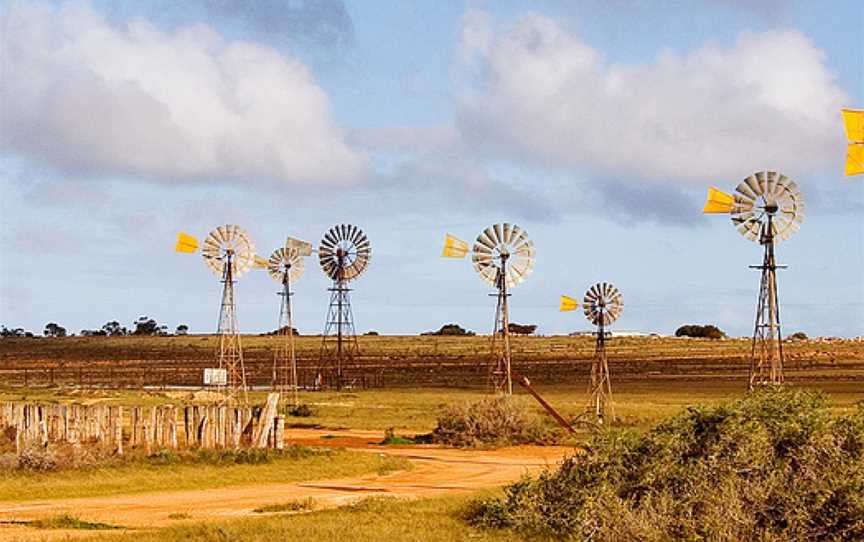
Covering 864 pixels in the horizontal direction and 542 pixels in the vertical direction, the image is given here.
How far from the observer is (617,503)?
18.7m

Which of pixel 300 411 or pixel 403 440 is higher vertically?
pixel 300 411

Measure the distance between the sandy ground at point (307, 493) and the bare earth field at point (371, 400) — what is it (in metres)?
0.04

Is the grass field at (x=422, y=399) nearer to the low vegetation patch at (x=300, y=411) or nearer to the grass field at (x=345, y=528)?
the low vegetation patch at (x=300, y=411)

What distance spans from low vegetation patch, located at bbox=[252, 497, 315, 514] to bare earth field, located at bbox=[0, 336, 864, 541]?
0.68 ft

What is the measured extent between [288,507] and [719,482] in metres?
8.77

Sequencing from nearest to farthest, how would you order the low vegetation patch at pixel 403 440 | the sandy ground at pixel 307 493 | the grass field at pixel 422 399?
the sandy ground at pixel 307 493 → the low vegetation patch at pixel 403 440 → the grass field at pixel 422 399

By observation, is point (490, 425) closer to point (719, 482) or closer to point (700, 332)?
point (719, 482)

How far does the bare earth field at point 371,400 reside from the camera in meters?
22.0

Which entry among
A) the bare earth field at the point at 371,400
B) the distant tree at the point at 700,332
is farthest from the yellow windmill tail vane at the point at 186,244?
the distant tree at the point at 700,332

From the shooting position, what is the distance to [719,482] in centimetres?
1850

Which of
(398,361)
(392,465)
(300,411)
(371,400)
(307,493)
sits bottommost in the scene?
(307,493)

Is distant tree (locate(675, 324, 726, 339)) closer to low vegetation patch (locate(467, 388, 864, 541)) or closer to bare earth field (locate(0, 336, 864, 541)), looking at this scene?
bare earth field (locate(0, 336, 864, 541))

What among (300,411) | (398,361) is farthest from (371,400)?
(398,361)

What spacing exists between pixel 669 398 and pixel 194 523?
4345 centimetres
